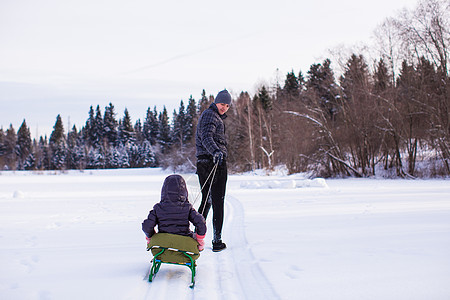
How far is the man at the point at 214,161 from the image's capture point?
3783 millimetres

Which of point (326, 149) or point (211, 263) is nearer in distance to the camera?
point (211, 263)

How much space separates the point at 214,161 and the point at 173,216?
39.2 inches

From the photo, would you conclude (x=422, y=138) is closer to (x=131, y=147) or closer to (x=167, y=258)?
(x=167, y=258)

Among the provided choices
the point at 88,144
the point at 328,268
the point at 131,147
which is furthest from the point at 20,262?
the point at 88,144

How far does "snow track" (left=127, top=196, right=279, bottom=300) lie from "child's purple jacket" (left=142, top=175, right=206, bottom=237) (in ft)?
1.27

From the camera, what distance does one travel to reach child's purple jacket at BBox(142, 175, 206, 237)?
2930mm

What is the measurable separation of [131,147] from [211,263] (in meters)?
66.4

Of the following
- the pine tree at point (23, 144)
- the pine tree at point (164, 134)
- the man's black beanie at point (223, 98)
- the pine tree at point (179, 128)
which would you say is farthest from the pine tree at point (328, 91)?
the pine tree at point (23, 144)

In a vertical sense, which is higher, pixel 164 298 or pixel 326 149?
pixel 326 149

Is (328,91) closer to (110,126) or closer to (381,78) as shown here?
(381,78)

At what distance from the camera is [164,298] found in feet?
8.00

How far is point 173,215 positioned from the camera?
2.94 metres

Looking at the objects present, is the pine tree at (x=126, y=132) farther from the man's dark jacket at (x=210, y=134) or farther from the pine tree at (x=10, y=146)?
the man's dark jacket at (x=210, y=134)

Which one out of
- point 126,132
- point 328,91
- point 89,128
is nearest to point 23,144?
point 89,128
